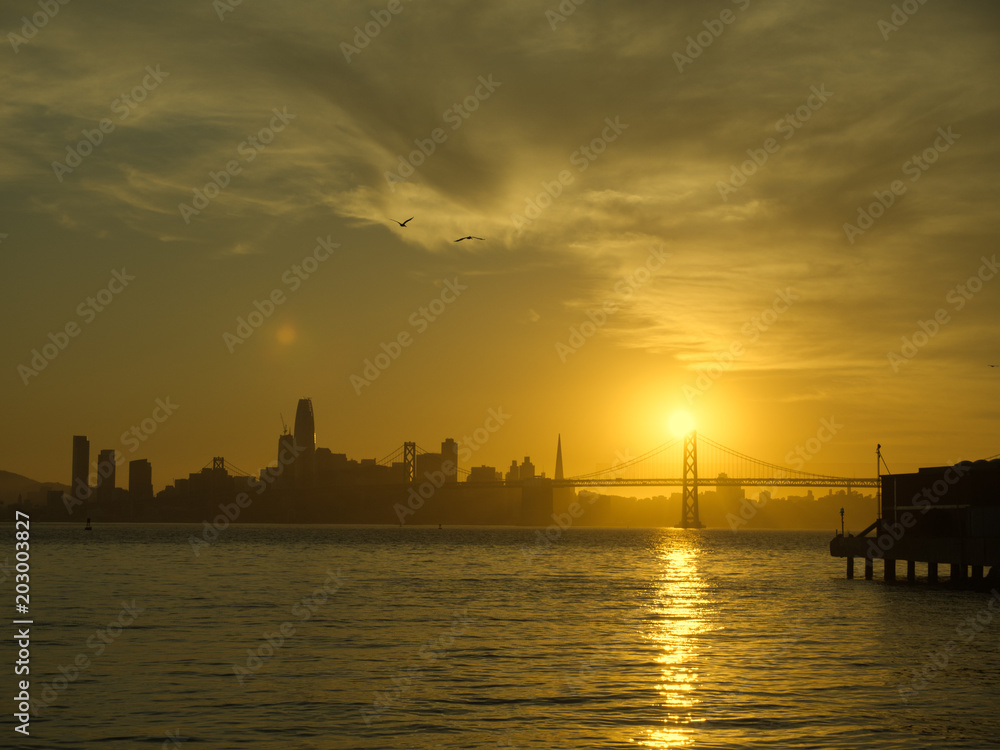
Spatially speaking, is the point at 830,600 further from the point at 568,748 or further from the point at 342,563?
the point at 342,563

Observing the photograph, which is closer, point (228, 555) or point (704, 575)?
point (704, 575)

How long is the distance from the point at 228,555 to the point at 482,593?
189 ft

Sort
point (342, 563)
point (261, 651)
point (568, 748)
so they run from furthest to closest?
point (342, 563) → point (261, 651) → point (568, 748)

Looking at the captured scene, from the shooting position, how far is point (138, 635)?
128ft

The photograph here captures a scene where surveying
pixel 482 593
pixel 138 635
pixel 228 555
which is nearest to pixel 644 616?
pixel 482 593

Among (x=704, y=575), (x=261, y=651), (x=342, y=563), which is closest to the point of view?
(x=261, y=651)

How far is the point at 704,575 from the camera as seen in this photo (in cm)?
8644

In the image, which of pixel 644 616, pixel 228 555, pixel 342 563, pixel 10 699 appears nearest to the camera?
pixel 10 699

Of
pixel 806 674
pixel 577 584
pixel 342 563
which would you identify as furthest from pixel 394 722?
pixel 342 563

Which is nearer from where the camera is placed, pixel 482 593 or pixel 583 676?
pixel 583 676

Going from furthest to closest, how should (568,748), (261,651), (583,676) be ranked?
(261,651), (583,676), (568,748)

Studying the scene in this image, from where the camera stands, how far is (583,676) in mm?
30609

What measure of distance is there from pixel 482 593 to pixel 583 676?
1231 inches

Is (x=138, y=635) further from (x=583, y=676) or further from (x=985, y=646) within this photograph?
(x=985, y=646)
